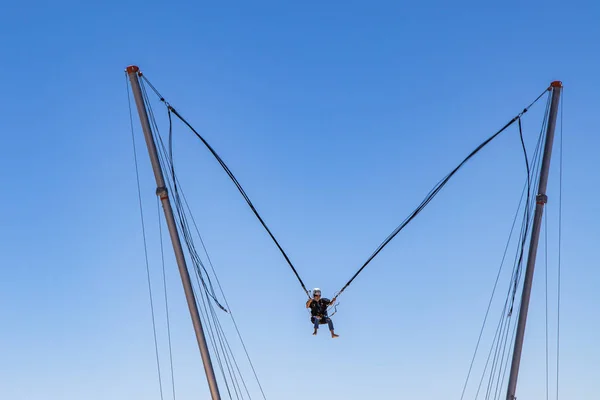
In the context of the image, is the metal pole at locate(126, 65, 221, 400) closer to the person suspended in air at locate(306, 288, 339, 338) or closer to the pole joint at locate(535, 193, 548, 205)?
the person suspended in air at locate(306, 288, 339, 338)

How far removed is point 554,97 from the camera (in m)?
29.7

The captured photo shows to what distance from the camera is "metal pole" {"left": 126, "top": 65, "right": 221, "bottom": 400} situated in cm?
2762

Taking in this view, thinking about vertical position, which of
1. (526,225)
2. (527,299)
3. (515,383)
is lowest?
(515,383)

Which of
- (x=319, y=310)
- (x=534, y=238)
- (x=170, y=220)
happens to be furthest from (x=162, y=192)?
(x=534, y=238)

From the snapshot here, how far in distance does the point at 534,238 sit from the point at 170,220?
9.48 m

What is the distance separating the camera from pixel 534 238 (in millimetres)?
29359

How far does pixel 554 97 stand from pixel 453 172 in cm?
331

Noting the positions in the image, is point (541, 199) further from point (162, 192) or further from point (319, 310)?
point (162, 192)

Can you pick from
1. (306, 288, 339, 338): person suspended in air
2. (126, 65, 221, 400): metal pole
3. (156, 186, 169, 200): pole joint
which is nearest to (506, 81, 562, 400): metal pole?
(306, 288, 339, 338): person suspended in air

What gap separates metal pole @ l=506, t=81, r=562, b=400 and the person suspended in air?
5.42 meters

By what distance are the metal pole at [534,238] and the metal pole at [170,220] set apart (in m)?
7.60

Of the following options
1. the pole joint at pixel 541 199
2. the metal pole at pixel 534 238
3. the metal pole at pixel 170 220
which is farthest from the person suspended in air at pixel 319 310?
the pole joint at pixel 541 199

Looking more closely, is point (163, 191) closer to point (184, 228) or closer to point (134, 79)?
point (184, 228)

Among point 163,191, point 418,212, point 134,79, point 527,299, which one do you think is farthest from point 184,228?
point 527,299
